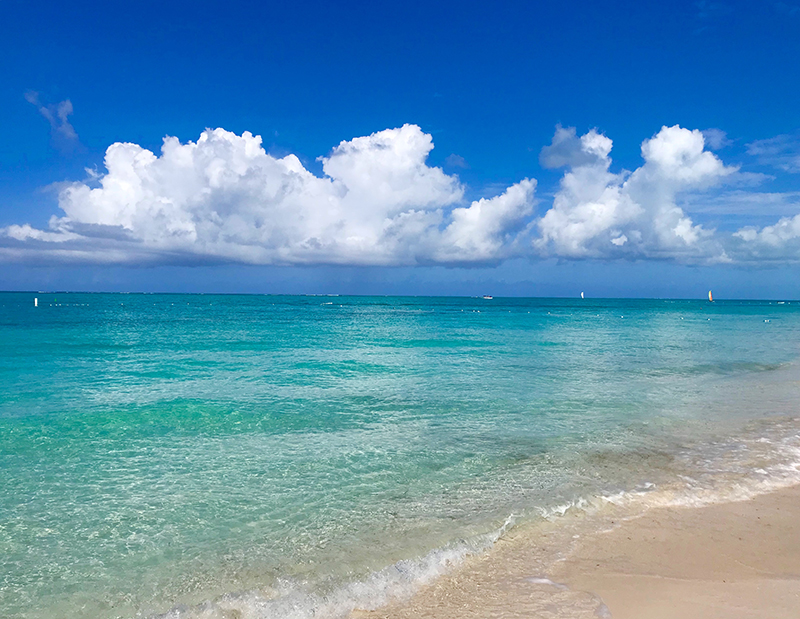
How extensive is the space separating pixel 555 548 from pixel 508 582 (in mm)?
1238

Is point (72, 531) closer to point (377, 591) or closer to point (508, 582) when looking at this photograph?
point (377, 591)

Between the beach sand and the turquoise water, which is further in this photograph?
the turquoise water

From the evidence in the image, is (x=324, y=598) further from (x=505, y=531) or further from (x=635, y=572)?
(x=635, y=572)

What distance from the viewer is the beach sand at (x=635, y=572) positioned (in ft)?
19.5

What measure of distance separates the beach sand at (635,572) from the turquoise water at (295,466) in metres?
0.67

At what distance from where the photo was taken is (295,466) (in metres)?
10.9

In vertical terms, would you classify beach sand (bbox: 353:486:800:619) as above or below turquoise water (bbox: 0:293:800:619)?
above

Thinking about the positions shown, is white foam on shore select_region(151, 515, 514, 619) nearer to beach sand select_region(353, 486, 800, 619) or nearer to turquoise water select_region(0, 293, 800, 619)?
turquoise water select_region(0, 293, 800, 619)

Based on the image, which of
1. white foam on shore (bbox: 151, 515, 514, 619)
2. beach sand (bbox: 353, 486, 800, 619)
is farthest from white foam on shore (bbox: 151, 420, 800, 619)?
beach sand (bbox: 353, 486, 800, 619)

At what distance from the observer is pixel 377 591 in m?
6.38

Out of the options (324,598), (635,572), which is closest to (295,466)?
(324,598)

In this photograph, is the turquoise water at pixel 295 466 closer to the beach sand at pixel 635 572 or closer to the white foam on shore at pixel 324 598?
the white foam on shore at pixel 324 598

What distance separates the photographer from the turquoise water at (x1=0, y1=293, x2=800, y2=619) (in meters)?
6.71

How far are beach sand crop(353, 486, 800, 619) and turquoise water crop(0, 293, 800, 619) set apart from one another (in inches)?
26.3
